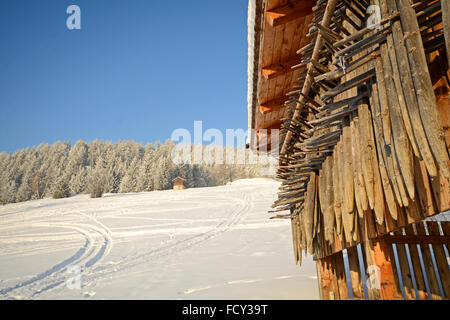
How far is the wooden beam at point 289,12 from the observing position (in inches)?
85.6

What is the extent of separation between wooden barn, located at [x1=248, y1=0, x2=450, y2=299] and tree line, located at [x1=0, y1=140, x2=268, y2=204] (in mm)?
36416

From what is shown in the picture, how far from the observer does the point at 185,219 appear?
634 inches

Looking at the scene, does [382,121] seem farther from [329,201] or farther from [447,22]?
[329,201]

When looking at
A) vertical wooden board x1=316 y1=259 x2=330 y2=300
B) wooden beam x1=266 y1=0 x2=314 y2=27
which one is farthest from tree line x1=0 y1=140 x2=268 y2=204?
wooden beam x1=266 y1=0 x2=314 y2=27

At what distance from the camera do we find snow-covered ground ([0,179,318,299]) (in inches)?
220

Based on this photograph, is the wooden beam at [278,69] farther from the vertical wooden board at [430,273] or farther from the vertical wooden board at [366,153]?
the vertical wooden board at [430,273]

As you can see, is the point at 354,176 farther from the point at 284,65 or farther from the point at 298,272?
the point at 298,272

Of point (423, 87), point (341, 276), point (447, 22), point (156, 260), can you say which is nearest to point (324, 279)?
point (341, 276)

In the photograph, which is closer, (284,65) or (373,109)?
(373,109)

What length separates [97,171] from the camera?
64.1 m

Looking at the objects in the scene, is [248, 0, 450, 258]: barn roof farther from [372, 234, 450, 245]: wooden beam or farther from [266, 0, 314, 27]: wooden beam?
[372, 234, 450, 245]: wooden beam

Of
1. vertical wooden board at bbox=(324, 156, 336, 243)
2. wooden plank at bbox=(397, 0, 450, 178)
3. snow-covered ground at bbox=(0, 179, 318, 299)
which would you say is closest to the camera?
wooden plank at bbox=(397, 0, 450, 178)
